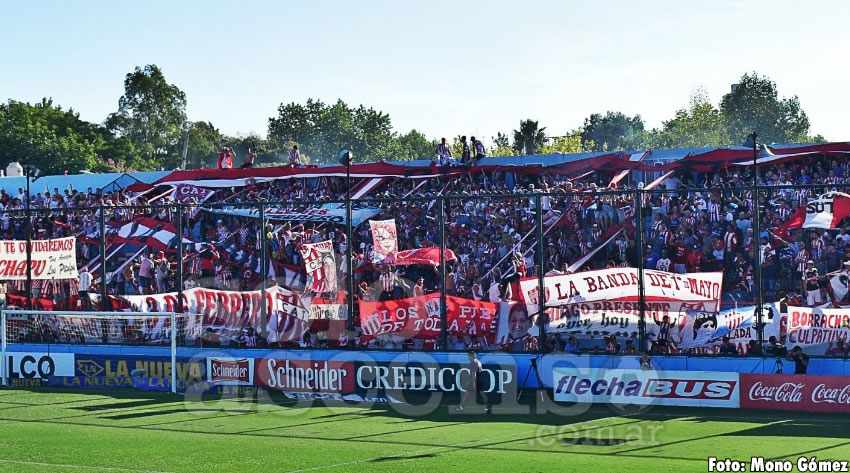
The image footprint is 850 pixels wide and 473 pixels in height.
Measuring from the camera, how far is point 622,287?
23547 millimetres

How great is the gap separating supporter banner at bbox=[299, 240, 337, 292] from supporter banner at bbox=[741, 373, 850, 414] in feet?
33.0

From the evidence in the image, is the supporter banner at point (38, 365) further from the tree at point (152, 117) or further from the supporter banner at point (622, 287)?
the tree at point (152, 117)

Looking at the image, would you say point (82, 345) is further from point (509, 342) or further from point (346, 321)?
point (509, 342)

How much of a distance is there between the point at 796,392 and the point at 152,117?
97.1 metres

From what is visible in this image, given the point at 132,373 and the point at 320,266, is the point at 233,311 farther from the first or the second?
the point at 132,373

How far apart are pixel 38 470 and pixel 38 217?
24.1 meters

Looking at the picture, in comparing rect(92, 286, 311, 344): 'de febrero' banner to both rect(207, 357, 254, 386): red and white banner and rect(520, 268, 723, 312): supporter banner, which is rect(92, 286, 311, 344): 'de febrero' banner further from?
rect(520, 268, 723, 312): supporter banner

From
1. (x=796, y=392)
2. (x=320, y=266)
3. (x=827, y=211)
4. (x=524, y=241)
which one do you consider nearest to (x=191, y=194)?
(x=524, y=241)

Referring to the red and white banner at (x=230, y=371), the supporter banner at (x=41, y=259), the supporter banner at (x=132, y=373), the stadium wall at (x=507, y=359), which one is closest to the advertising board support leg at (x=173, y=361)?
the supporter banner at (x=132, y=373)

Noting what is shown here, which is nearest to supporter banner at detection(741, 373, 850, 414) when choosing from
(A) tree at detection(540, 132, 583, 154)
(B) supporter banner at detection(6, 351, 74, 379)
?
(B) supporter banner at detection(6, 351, 74, 379)

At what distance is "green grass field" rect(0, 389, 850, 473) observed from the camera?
53.6ft

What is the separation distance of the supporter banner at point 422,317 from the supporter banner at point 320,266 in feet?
3.67

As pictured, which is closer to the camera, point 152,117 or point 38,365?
point 38,365

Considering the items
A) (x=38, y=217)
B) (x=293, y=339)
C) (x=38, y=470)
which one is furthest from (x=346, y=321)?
(x=38, y=217)
